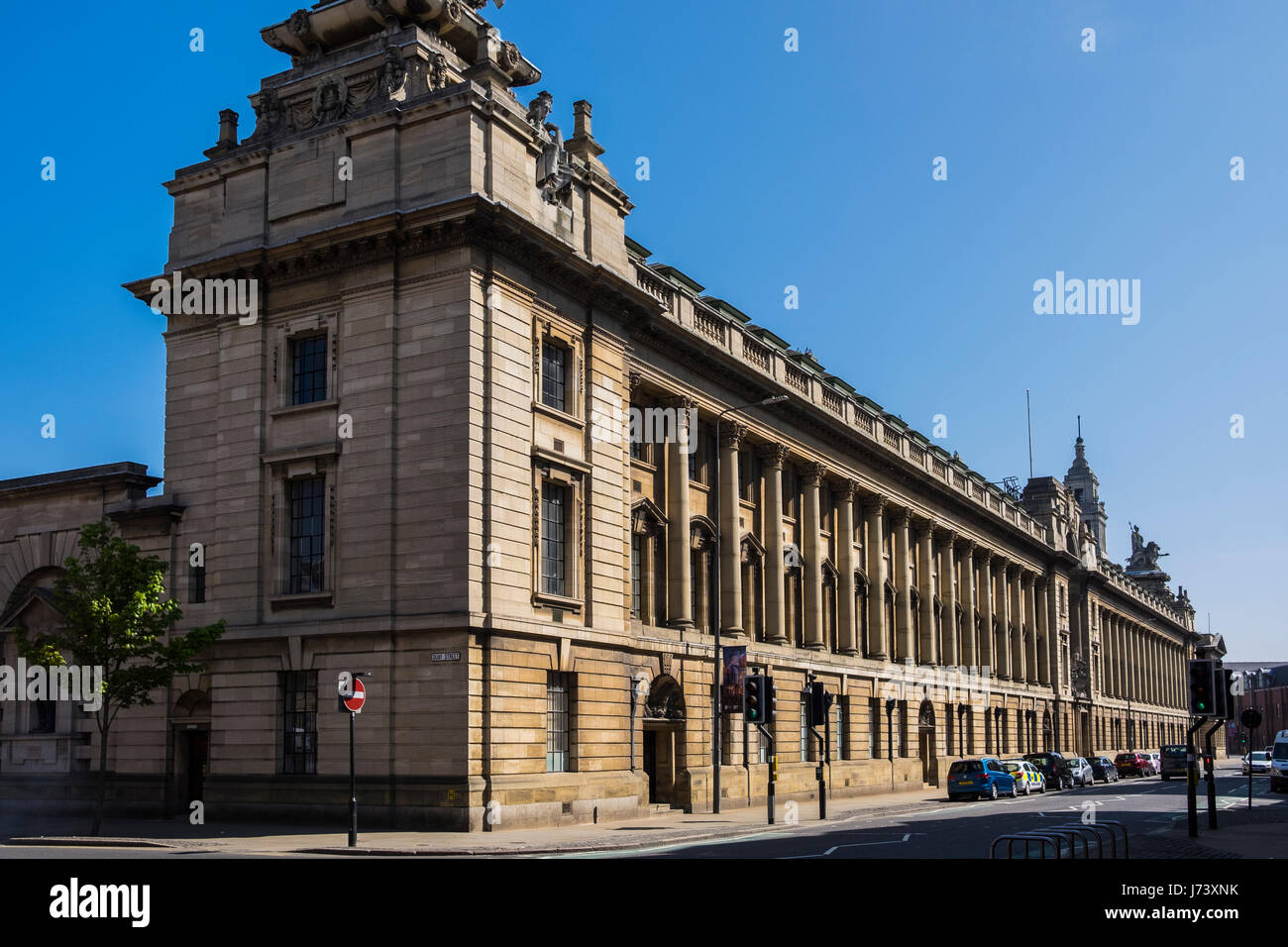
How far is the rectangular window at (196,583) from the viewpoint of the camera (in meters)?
37.4

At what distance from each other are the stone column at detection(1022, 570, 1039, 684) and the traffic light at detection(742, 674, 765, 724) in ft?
201

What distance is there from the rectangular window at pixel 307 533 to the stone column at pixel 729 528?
17.4m

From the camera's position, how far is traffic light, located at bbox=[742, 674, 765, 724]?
1401 inches

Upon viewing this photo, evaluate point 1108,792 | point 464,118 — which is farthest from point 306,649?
point 1108,792

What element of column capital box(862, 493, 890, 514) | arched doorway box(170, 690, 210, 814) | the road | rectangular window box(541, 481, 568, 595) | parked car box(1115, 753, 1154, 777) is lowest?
parked car box(1115, 753, 1154, 777)

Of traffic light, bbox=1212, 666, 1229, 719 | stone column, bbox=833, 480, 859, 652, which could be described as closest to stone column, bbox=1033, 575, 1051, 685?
stone column, bbox=833, 480, 859, 652

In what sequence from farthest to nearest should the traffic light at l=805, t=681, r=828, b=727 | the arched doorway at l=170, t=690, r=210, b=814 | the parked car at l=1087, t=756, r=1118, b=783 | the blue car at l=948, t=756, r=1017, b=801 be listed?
the parked car at l=1087, t=756, r=1118, b=783
the blue car at l=948, t=756, r=1017, b=801
the traffic light at l=805, t=681, r=828, b=727
the arched doorway at l=170, t=690, r=210, b=814

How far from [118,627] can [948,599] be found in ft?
171

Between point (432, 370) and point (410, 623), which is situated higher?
point (432, 370)

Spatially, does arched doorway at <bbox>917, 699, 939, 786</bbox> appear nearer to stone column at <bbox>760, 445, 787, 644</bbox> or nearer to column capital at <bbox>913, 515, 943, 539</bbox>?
column capital at <bbox>913, 515, 943, 539</bbox>

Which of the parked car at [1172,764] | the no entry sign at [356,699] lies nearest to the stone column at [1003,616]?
the parked car at [1172,764]

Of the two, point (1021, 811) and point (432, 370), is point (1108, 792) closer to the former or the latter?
point (1021, 811)

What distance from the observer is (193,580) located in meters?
37.6
